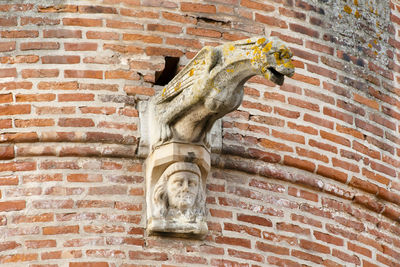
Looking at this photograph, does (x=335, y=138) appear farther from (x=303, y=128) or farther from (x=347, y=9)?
(x=347, y=9)

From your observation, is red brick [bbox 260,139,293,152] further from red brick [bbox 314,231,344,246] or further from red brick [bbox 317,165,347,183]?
red brick [bbox 314,231,344,246]

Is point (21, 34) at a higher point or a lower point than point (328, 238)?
higher

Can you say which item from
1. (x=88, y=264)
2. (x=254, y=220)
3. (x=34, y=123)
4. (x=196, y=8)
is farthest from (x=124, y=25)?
(x=88, y=264)

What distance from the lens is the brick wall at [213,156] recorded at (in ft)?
25.0

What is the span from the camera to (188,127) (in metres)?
7.70

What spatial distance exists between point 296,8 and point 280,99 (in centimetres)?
68

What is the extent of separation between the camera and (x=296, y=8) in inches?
340

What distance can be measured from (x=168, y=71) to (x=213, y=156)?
624 mm

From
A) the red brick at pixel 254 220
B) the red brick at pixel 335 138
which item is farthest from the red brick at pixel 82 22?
the red brick at pixel 335 138

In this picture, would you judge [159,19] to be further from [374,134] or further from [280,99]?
[374,134]

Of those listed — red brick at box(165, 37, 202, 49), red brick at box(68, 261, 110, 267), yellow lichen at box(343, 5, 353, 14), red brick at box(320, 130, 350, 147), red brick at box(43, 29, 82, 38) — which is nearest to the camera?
red brick at box(68, 261, 110, 267)

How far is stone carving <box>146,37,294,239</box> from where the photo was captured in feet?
24.1

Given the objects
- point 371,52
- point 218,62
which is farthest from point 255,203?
point 371,52

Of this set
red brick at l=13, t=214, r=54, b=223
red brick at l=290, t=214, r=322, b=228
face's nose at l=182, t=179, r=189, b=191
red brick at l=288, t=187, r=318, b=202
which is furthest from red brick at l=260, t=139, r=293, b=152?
red brick at l=13, t=214, r=54, b=223
